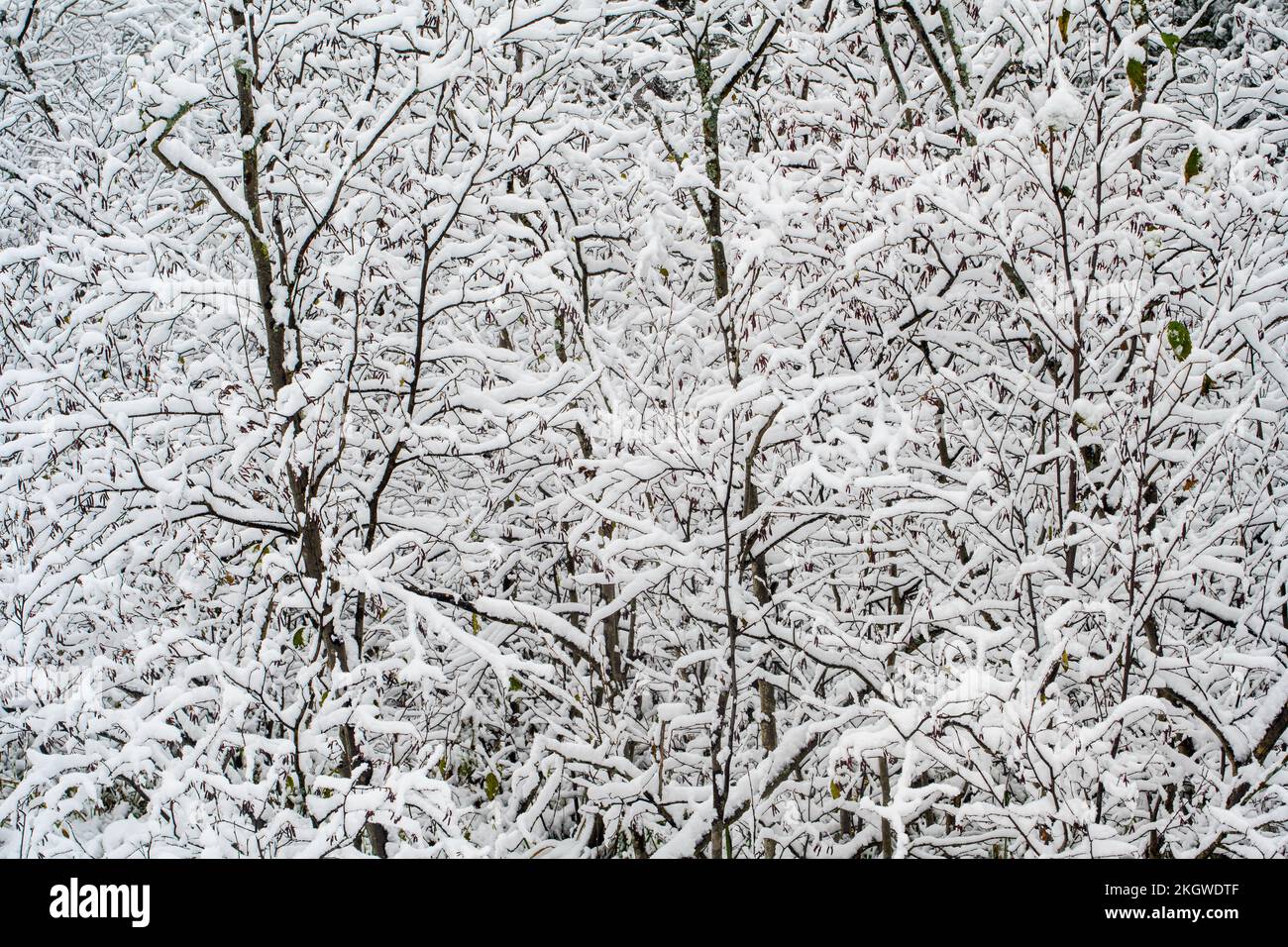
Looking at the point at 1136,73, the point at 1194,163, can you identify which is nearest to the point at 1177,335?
the point at 1194,163

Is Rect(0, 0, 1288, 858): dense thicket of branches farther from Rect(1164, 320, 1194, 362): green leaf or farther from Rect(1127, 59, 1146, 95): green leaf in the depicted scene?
Rect(1127, 59, 1146, 95): green leaf

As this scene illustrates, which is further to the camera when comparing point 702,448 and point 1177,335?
point 702,448

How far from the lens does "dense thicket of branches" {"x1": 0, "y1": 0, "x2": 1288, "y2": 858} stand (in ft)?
10.6

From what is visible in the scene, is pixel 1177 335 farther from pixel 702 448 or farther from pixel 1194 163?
pixel 702 448

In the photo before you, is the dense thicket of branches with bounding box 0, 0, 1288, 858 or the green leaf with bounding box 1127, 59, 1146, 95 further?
the dense thicket of branches with bounding box 0, 0, 1288, 858

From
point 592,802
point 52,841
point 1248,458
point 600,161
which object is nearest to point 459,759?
point 592,802

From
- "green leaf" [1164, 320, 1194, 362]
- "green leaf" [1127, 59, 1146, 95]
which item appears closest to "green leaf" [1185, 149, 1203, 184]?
"green leaf" [1127, 59, 1146, 95]

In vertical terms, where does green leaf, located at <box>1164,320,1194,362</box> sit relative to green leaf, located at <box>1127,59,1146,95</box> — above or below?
below

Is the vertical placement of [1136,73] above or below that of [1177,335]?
above

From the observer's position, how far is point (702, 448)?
158 inches

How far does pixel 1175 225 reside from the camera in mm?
3510

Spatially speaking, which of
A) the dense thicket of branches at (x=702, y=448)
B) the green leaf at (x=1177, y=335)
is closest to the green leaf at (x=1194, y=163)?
the dense thicket of branches at (x=702, y=448)

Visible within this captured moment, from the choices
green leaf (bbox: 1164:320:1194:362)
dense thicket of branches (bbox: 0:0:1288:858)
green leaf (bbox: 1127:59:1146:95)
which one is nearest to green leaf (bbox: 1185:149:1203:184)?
dense thicket of branches (bbox: 0:0:1288:858)
